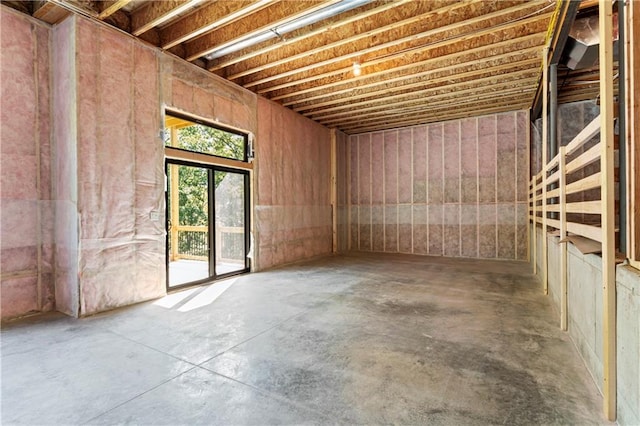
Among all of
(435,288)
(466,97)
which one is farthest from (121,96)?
(466,97)

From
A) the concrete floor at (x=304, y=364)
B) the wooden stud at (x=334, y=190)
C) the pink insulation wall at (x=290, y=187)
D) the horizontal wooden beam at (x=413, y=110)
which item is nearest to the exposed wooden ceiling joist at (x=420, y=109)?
the horizontal wooden beam at (x=413, y=110)

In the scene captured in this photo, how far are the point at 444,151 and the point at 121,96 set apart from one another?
24.4 feet

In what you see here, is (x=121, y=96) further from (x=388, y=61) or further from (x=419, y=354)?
(x=419, y=354)

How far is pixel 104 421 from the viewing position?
180 cm

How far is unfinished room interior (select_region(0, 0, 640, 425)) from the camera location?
193 centimetres

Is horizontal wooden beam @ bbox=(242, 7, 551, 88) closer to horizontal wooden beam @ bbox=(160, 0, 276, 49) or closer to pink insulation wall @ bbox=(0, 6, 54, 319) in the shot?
horizontal wooden beam @ bbox=(160, 0, 276, 49)

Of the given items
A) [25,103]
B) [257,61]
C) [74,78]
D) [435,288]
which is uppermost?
[257,61]

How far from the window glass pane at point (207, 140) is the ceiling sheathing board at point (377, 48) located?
1070 mm

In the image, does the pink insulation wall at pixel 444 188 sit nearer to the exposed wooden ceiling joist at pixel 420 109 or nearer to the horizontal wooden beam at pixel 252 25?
the exposed wooden ceiling joist at pixel 420 109

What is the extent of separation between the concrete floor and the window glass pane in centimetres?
289

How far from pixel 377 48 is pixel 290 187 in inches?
147

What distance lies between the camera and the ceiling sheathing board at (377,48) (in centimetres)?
384

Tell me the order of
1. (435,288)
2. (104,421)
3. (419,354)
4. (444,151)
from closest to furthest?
(104,421) → (419,354) → (435,288) → (444,151)

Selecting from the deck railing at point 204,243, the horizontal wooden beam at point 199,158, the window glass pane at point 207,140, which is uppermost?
the window glass pane at point 207,140
